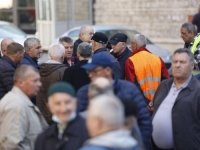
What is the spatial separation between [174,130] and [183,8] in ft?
57.1

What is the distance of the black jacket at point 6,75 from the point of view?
8242mm

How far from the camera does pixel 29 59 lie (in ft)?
31.3

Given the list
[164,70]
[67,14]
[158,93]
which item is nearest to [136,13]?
[67,14]

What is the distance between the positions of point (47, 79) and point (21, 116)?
3016 mm

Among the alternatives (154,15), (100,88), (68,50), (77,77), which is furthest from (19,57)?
(154,15)

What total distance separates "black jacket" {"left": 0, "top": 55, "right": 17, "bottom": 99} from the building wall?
15644 millimetres

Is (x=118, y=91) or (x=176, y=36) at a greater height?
(x=118, y=91)

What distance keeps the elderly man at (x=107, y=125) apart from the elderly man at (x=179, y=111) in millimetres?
2663

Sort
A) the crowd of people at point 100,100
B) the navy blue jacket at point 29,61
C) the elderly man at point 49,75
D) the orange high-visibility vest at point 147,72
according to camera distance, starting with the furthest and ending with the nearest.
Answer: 1. the navy blue jacket at point 29,61
2. the orange high-visibility vest at point 147,72
3. the elderly man at point 49,75
4. the crowd of people at point 100,100

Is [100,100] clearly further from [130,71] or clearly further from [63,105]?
[130,71]

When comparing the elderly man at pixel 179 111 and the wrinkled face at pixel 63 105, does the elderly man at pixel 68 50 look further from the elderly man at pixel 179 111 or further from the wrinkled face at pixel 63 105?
the wrinkled face at pixel 63 105

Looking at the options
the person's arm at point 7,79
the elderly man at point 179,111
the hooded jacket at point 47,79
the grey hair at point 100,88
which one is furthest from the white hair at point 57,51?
the grey hair at point 100,88

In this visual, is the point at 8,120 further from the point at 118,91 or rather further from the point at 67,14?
the point at 67,14

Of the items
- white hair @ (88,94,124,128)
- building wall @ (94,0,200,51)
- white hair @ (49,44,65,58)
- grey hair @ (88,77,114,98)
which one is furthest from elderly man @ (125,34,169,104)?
building wall @ (94,0,200,51)
